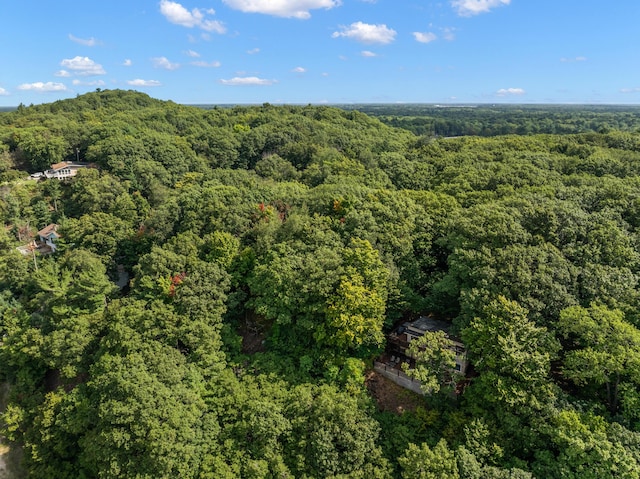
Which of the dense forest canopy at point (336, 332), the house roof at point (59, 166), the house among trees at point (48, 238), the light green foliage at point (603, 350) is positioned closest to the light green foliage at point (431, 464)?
the dense forest canopy at point (336, 332)

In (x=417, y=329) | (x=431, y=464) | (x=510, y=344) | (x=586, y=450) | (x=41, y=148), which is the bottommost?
(x=431, y=464)

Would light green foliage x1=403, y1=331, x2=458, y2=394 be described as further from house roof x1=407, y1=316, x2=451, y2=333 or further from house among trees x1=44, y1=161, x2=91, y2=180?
house among trees x1=44, y1=161, x2=91, y2=180

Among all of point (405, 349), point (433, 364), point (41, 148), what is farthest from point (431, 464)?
point (41, 148)

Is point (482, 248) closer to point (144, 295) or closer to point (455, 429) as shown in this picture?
point (455, 429)

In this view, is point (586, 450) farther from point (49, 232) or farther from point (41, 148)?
point (41, 148)

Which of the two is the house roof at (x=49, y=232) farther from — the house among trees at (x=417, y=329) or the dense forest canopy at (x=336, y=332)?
the house among trees at (x=417, y=329)

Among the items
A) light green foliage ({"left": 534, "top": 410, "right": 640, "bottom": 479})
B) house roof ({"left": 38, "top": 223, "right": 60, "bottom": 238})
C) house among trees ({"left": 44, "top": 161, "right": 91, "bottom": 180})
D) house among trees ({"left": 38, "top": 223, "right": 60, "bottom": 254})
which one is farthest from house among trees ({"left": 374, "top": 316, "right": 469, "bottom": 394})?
house among trees ({"left": 44, "top": 161, "right": 91, "bottom": 180})

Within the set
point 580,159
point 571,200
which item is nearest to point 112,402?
point 571,200
